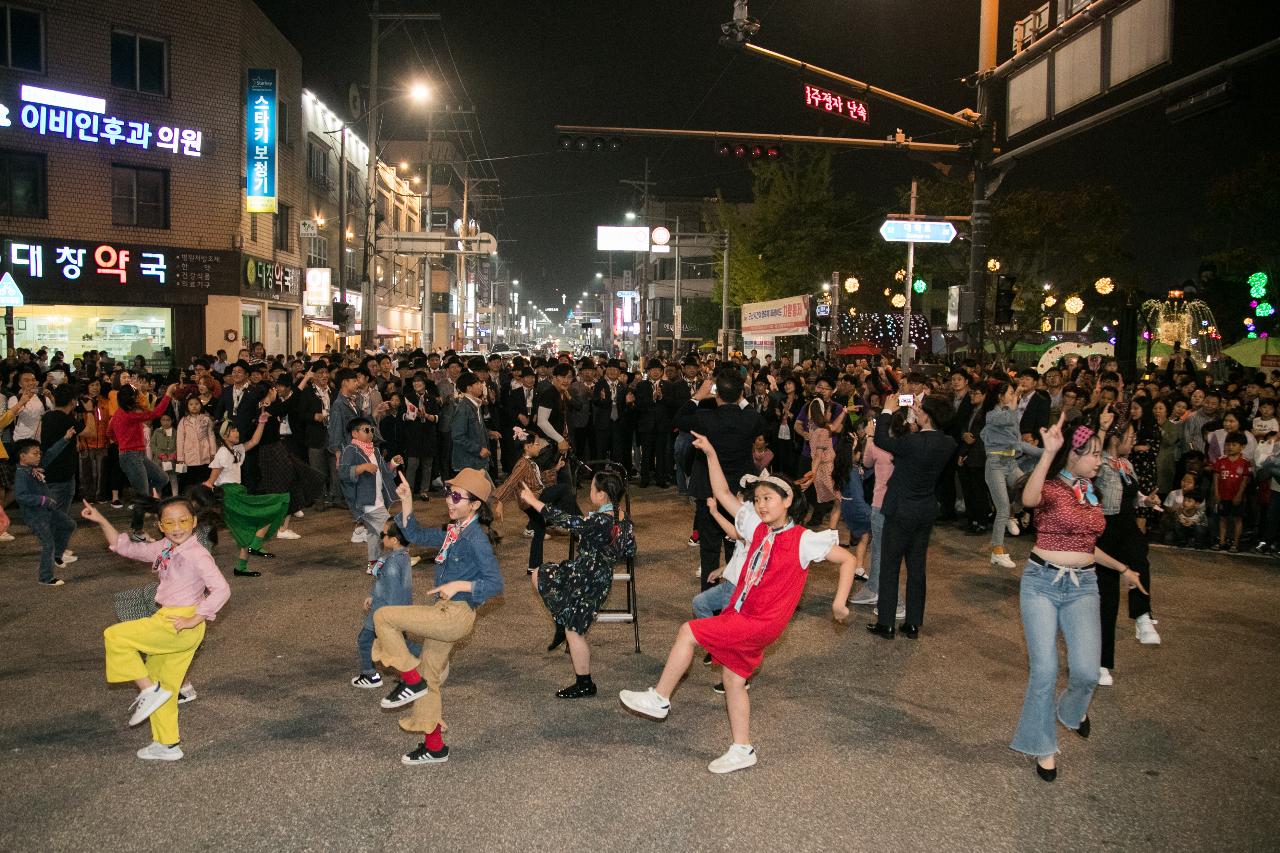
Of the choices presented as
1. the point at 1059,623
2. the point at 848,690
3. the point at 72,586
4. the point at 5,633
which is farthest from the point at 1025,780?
the point at 72,586

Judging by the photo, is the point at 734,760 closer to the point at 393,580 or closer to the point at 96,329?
the point at 393,580

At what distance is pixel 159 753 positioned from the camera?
4.99 metres

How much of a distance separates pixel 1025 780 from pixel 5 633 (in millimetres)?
7155

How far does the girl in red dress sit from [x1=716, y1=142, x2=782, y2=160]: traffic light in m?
11.7

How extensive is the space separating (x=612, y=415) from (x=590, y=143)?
15.2 feet

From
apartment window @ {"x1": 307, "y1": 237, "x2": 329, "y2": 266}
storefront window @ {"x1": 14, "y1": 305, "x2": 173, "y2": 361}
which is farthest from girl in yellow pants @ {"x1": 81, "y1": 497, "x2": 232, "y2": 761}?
apartment window @ {"x1": 307, "y1": 237, "x2": 329, "y2": 266}

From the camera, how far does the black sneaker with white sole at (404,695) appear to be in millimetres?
5527

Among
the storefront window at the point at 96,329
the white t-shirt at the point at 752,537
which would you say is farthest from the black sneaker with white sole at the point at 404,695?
the storefront window at the point at 96,329

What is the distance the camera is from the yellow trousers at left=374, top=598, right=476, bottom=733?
5.02m

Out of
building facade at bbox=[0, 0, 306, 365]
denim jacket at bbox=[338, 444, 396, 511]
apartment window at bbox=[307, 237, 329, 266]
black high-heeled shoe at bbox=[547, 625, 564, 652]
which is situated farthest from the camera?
apartment window at bbox=[307, 237, 329, 266]

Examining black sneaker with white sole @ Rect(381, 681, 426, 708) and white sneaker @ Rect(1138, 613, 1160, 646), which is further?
white sneaker @ Rect(1138, 613, 1160, 646)

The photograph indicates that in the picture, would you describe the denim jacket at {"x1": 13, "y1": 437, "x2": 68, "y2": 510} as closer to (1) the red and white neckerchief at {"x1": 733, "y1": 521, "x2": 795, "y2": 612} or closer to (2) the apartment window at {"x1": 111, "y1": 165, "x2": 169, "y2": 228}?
(1) the red and white neckerchief at {"x1": 733, "y1": 521, "x2": 795, "y2": 612}

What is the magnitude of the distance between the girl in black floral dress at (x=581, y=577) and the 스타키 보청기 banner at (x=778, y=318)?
20.3m

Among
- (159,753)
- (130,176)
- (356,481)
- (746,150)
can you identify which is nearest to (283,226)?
(130,176)
